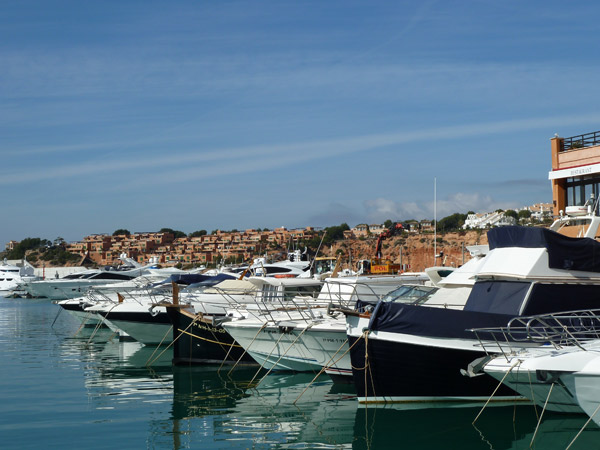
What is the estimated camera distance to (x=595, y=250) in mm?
16844

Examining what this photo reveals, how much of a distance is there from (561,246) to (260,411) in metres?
7.44

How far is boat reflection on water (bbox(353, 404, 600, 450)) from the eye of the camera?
1333cm

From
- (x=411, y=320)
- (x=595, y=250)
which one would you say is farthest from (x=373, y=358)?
(x=595, y=250)

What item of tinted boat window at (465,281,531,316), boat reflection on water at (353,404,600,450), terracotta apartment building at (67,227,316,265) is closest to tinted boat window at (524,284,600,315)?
tinted boat window at (465,281,531,316)

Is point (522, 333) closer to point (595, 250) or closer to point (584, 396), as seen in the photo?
point (584, 396)

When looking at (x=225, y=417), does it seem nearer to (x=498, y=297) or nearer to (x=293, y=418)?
(x=293, y=418)

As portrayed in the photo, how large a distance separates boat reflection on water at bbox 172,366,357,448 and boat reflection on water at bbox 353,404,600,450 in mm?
518

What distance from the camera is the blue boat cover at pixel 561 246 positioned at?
16469 mm

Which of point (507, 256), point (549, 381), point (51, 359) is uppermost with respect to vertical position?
point (507, 256)

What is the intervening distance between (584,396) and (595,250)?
552cm

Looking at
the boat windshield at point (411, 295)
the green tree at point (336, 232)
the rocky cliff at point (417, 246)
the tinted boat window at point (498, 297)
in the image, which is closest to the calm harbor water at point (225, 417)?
the tinted boat window at point (498, 297)

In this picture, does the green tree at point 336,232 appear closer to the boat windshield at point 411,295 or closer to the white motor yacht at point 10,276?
the white motor yacht at point 10,276

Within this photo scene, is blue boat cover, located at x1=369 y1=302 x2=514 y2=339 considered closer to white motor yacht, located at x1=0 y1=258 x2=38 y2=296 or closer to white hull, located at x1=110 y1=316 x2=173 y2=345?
white hull, located at x1=110 y1=316 x2=173 y2=345

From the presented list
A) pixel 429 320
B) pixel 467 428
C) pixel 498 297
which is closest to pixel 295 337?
pixel 429 320
